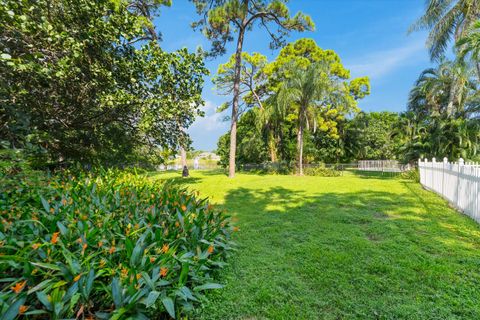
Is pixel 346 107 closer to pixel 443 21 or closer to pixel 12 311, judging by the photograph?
pixel 443 21

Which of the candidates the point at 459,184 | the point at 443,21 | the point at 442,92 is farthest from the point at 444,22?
the point at 459,184

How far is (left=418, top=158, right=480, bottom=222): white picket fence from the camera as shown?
4.00 m

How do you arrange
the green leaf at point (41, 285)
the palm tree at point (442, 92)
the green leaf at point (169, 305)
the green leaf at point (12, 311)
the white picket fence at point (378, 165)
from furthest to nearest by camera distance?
the white picket fence at point (378, 165) → the palm tree at point (442, 92) → the green leaf at point (169, 305) → the green leaf at point (41, 285) → the green leaf at point (12, 311)

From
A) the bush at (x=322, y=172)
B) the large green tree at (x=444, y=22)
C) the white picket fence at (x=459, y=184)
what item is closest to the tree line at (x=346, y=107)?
the large green tree at (x=444, y=22)

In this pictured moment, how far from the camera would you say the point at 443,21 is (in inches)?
439

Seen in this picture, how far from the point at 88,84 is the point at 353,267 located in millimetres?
5460

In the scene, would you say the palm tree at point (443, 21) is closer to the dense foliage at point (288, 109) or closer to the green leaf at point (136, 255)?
the dense foliage at point (288, 109)

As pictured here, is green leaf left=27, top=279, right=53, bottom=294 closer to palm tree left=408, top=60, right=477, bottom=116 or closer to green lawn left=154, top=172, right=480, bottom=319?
green lawn left=154, top=172, right=480, bottom=319

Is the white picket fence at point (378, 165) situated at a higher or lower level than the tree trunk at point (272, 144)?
lower

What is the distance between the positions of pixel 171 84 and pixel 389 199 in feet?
19.9

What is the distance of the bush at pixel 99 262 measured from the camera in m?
1.32

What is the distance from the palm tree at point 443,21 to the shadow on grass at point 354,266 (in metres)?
10.6

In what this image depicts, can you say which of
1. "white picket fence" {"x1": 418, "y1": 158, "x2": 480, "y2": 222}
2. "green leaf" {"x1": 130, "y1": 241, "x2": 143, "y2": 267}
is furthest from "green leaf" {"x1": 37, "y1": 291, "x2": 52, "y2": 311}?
"white picket fence" {"x1": 418, "y1": 158, "x2": 480, "y2": 222}

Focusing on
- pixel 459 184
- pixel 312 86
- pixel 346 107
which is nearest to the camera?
pixel 459 184
